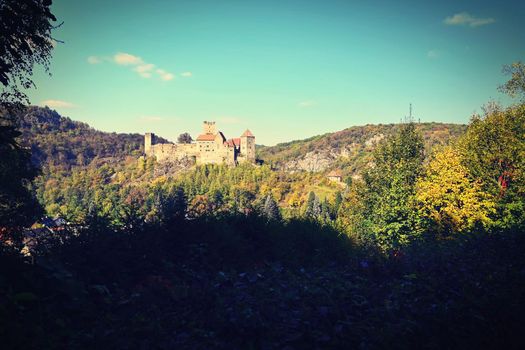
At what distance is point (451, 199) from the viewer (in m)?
19.3

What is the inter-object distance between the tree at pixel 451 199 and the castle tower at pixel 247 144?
104739 millimetres

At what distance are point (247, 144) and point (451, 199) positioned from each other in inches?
4251

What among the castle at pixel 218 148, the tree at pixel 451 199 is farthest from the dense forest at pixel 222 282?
the castle at pixel 218 148

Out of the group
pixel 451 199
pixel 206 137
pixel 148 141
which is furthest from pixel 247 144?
pixel 451 199

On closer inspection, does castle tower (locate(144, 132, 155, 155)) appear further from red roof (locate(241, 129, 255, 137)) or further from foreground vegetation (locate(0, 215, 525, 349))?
foreground vegetation (locate(0, 215, 525, 349))

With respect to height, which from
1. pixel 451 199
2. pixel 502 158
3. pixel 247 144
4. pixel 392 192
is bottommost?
pixel 451 199

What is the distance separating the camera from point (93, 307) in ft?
21.0

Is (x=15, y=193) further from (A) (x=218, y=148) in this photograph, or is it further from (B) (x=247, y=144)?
(B) (x=247, y=144)

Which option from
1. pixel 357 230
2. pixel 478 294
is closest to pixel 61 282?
pixel 478 294

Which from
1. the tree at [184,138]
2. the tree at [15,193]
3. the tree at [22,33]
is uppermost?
the tree at [184,138]

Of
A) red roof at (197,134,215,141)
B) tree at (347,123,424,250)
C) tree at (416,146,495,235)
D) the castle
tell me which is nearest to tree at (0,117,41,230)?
tree at (347,123,424,250)

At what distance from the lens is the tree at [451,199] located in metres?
18.2

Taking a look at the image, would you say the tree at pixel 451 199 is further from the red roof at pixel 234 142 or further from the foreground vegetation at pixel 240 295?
the red roof at pixel 234 142

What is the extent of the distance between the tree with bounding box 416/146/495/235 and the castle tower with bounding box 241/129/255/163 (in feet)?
344
